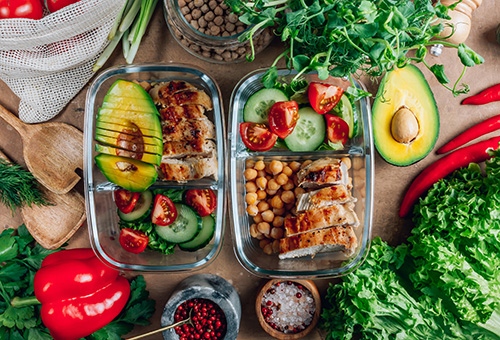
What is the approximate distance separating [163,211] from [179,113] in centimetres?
57

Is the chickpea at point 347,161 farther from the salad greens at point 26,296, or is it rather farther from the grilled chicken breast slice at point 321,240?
the salad greens at point 26,296

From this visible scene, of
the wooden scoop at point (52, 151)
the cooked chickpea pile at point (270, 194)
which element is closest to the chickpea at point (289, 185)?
the cooked chickpea pile at point (270, 194)

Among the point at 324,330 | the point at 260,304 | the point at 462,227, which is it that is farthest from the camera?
the point at 324,330

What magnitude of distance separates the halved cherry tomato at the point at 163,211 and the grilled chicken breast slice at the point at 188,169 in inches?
5.3

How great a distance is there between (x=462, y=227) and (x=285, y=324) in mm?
1214

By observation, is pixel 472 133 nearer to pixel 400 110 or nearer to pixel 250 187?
pixel 400 110

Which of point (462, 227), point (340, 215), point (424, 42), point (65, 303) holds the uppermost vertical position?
point (424, 42)

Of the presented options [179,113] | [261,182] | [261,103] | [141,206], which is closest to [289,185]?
[261,182]

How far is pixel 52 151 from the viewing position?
8.00 ft

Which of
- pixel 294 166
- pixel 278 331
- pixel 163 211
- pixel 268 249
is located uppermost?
pixel 294 166

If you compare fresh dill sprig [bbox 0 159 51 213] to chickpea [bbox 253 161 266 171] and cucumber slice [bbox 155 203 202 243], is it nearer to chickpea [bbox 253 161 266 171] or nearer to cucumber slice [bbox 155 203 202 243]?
cucumber slice [bbox 155 203 202 243]

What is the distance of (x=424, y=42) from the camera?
→ 5.64 ft

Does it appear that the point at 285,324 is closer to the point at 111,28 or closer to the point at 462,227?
the point at 462,227

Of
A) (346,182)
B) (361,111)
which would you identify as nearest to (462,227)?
(346,182)
